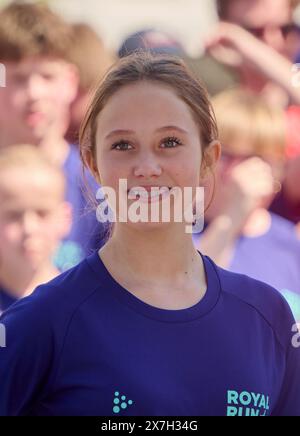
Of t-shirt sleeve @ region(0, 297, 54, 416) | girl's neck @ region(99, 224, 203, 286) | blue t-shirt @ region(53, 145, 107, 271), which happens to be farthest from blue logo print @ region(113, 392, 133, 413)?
blue t-shirt @ region(53, 145, 107, 271)

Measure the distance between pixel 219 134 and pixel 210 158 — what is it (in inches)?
46.1

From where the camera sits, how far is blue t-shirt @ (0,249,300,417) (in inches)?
48.9

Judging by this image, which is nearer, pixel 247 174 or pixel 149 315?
pixel 149 315

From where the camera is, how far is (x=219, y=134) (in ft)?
8.68

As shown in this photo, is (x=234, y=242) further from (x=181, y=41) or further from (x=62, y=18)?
(x=62, y=18)

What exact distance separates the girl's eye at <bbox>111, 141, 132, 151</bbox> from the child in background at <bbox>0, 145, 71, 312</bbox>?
1.34 meters

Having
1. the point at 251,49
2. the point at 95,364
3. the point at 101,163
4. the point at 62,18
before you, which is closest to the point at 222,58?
the point at 251,49

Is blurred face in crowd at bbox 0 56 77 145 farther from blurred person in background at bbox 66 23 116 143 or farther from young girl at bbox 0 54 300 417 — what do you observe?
young girl at bbox 0 54 300 417

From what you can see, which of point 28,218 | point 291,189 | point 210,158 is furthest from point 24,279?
point 210,158

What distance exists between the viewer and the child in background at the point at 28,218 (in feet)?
8.74

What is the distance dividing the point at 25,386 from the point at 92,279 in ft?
0.63

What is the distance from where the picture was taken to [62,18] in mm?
2730

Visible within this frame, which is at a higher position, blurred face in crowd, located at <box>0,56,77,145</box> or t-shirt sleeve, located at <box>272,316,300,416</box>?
blurred face in crowd, located at <box>0,56,77,145</box>

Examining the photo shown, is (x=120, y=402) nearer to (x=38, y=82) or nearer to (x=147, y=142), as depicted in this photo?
(x=147, y=142)
